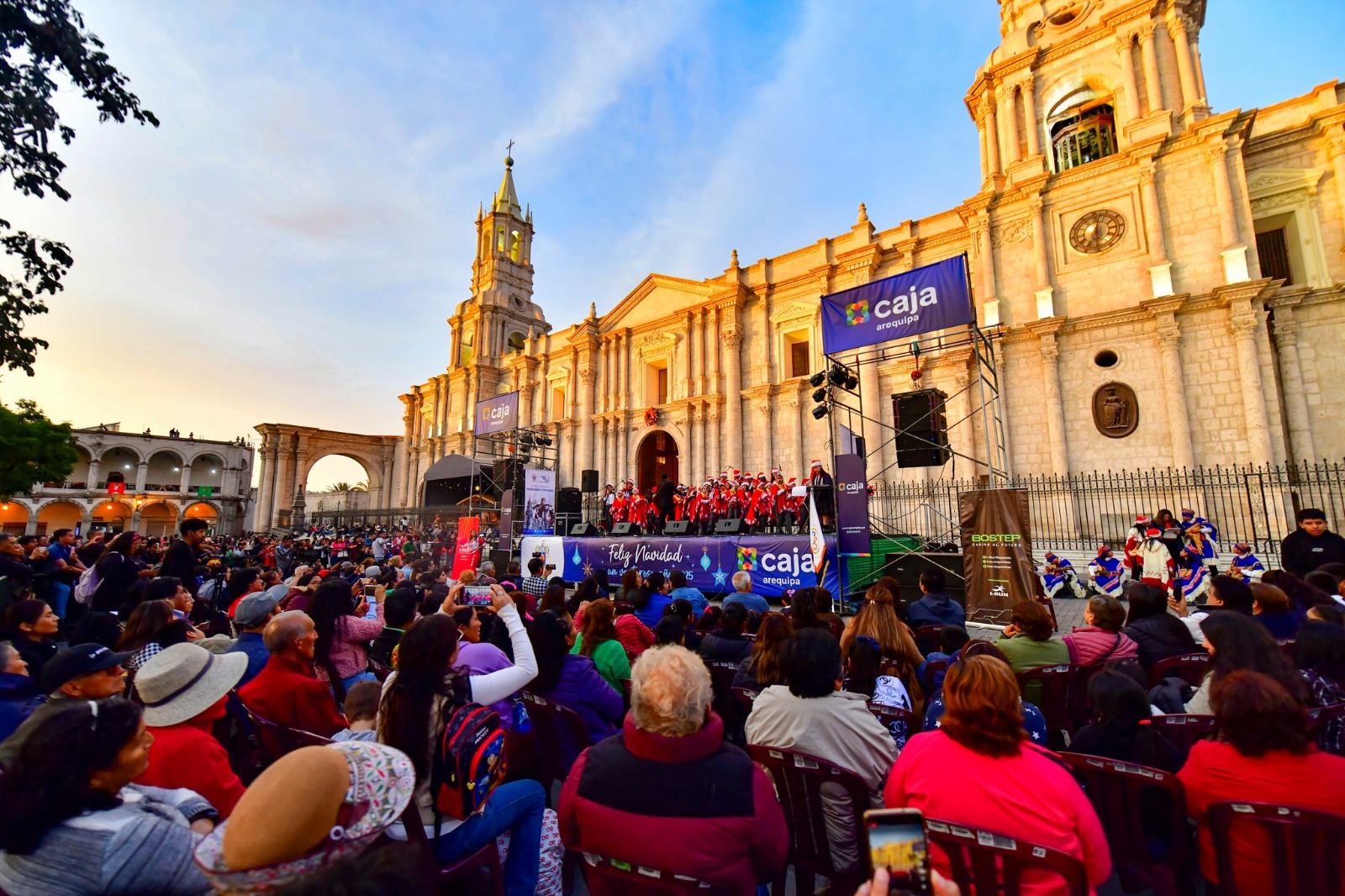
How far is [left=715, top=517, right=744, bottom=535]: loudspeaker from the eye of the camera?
1330 cm

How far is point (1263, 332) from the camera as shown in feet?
43.2

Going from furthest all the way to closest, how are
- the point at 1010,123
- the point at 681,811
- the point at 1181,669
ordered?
the point at 1010,123 < the point at 1181,669 < the point at 681,811

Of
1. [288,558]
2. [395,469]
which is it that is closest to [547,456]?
[288,558]

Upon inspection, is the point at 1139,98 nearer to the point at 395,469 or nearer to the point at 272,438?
the point at 395,469

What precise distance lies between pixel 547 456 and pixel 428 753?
80.4ft

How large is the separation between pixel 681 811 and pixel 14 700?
3376 millimetres

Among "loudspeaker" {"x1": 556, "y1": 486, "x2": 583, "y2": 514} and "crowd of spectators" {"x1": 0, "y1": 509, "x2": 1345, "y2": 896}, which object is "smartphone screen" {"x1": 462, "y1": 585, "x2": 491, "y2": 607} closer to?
"crowd of spectators" {"x1": 0, "y1": 509, "x2": 1345, "y2": 896}

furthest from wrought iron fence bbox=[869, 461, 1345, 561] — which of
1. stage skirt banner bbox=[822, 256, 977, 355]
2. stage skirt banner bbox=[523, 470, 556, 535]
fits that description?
stage skirt banner bbox=[523, 470, 556, 535]

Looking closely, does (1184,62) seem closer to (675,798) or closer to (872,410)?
(872,410)

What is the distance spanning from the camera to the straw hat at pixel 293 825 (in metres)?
1.14

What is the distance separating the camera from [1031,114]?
1716cm

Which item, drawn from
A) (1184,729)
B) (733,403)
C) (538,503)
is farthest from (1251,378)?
(538,503)

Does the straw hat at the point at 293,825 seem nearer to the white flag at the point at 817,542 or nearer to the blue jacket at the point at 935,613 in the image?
the blue jacket at the point at 935,613

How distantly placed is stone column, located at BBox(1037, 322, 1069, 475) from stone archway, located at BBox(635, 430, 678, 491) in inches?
514
